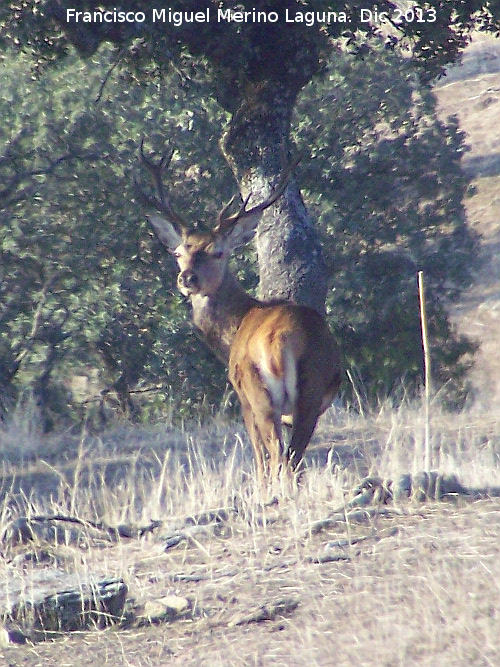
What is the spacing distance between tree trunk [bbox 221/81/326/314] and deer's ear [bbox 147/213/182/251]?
79cm

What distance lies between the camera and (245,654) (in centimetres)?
396

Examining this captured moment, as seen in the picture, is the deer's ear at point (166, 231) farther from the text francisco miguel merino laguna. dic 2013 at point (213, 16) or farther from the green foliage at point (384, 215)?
the green foliage at point (384, 215)

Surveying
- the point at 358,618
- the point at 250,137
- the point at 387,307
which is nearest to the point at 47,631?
the point at 358,618

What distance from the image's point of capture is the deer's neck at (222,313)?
8.69 metres

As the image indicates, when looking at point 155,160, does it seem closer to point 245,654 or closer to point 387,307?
point 387,307

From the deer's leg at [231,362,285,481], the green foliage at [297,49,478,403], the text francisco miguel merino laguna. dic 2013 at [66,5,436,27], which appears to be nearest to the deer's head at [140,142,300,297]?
the text francisco miguel merino laguna. dic 2013 at [66,5,436,27]

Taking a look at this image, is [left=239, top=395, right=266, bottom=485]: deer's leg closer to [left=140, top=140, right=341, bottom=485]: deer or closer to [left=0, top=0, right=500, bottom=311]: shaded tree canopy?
[left=140, top=140, right=341, bottom=485]: deer

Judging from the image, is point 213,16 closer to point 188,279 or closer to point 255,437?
point 188,279

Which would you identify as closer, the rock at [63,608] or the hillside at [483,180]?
the rock at [63,608]

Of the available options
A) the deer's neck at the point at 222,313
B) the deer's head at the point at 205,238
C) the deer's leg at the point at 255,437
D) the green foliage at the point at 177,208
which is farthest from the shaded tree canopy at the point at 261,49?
the green foliage at the point at 177,208

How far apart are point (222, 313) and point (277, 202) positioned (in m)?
1.35

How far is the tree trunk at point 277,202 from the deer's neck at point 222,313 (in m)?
0.71

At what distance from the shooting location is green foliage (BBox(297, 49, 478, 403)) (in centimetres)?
1585

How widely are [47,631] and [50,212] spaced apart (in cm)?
1121
